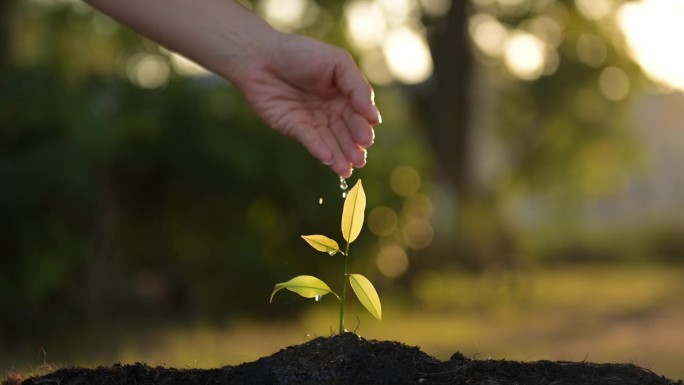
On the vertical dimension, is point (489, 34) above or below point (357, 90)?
above

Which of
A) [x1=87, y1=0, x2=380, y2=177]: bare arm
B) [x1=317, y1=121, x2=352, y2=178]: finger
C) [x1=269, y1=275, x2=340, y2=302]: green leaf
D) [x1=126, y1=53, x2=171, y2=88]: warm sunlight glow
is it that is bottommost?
[x1=269, y1=275, x2=340, y2=302]: green leaf

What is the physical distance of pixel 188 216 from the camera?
24.0 feet

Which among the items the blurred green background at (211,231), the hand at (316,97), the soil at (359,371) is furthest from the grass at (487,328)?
the soil at (359,371)

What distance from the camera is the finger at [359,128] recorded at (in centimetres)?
259

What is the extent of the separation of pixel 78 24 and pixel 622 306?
258 inches

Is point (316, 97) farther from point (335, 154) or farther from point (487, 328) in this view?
point (487, 328)

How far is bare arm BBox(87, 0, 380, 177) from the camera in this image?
105 inches

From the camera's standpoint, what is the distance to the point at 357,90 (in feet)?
8.30

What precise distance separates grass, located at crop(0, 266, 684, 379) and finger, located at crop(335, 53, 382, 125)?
6.11ft

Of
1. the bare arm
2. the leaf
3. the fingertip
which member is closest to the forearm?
the bare arm

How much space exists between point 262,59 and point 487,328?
6143 mm

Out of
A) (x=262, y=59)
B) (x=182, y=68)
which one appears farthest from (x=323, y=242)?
(x=182, y=68)

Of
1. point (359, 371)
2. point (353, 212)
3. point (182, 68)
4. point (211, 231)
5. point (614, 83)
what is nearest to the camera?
A: point (359, 371)

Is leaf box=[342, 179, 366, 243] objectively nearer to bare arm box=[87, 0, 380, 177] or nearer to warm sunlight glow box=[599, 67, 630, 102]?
bare arm box=[87, 0, 380, 177]
